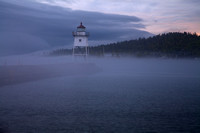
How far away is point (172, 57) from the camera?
10325 cm

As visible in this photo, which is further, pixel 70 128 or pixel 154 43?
pixel 154 43

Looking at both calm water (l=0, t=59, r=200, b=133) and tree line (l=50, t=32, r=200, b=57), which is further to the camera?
tree line (l=50, t=32, r=200, b=57)

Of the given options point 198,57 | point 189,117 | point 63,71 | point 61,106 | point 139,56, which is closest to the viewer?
point 189,117

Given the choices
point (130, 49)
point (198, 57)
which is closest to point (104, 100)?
point (198, 57)

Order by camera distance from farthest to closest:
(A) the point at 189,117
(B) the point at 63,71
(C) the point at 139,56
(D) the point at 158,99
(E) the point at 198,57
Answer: (C) the point at 139,56, (E) the point at 198,57, (B) the point at 63,71, (D) the point at 158,99, (A) the point at 189,117

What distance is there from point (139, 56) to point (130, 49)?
245 inches

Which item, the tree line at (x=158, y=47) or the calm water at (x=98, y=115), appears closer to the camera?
the calm water at (x=98, y=115)

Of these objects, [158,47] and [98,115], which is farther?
[158,47]

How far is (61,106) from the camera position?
22.2m

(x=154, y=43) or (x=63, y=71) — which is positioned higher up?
(x=154, y=43)

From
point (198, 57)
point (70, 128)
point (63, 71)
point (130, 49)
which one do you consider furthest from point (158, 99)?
point (130, 49)

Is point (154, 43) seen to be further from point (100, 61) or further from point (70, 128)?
point (70, 128)

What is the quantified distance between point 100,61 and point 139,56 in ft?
61.7

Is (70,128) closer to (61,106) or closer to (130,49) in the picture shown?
(61,106)
